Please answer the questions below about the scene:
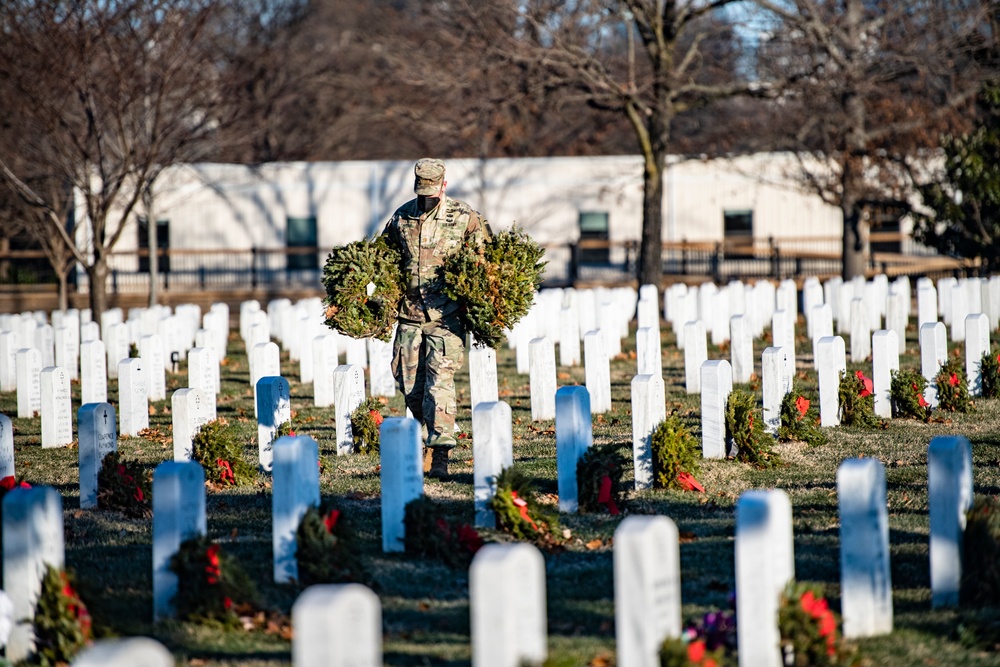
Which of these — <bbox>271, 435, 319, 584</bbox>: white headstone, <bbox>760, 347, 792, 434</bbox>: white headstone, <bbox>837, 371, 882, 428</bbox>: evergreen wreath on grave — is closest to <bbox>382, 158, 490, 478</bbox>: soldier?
<bbox>271, 435, 319, 584</bbox>: white headstone

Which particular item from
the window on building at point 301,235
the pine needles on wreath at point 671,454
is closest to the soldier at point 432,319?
the pine needles on wreath at point 671,454

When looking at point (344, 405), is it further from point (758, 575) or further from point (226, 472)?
point (758, 575)

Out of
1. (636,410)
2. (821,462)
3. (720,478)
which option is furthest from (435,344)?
(821,462)

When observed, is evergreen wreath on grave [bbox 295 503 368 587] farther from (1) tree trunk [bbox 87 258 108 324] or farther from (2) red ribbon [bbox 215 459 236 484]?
(1) tree trunk [bbox 87 258 108 324]

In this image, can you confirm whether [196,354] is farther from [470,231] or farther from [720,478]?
[720,478]

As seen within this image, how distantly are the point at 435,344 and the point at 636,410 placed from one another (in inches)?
57.7

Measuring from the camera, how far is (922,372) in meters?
10.9

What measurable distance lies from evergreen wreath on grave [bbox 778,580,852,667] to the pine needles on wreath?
10.3 feet

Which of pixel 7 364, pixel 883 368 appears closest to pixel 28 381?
pixel 7 364

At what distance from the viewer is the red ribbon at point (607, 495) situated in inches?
274

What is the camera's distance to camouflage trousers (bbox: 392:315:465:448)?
7.87 m

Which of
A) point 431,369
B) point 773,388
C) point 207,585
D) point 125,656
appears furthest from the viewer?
point 773,388

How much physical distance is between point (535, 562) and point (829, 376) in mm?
6451

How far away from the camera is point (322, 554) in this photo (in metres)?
5.44
